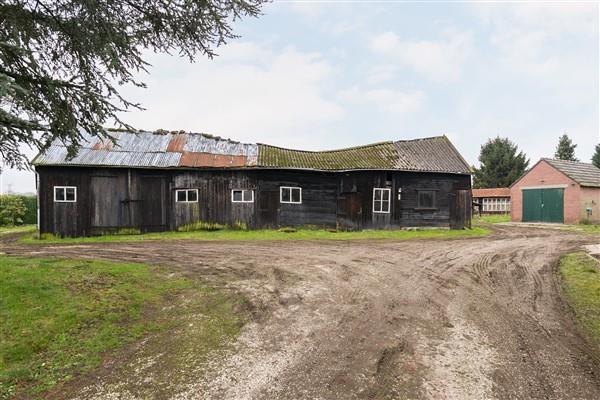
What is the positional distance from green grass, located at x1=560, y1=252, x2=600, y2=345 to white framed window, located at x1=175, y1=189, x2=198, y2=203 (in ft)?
57.3

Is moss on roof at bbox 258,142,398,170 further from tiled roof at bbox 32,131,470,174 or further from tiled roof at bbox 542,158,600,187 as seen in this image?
tiled roof at bbox 542,158,600,187

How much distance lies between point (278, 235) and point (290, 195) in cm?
341

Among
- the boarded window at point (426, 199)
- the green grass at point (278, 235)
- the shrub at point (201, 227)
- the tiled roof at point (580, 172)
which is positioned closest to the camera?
the green grass at point (278, 235)

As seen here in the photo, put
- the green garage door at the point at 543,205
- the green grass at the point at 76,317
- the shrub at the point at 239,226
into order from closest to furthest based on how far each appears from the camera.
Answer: the green grass at the point at 76,317, the shrub at the point at 239,226, the green garage door at the point at 543,205

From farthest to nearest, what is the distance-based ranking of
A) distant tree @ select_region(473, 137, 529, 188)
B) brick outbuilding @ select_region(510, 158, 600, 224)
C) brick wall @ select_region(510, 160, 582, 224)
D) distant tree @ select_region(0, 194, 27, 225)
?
distant tree @ select_region(473, 137, 529, 188) → distant tree @ select_region(0, 194, 27, 225) → brick outbuilding @ select_region(510, 158, 600, 224) → brick wall @ select_region(510, 160, 582, 224)

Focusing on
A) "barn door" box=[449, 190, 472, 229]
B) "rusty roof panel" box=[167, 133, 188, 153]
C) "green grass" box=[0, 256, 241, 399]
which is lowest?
"green grass" box=[0, 256, 241, 399]

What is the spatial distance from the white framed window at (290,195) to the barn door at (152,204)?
269 inches

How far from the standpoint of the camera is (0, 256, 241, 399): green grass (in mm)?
4102

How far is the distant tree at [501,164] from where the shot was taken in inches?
2003

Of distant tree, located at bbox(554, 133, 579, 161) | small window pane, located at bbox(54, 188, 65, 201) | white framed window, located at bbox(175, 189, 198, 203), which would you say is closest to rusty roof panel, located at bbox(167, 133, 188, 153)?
white framed window, located at bbox(175, 189, 198, 203)

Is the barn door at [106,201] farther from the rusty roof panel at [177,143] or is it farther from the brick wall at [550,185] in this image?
the brick wall at [550,185]

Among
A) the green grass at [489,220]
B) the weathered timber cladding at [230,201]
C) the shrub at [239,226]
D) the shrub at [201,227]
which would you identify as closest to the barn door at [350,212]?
the weathered timber cladding at [230,201]

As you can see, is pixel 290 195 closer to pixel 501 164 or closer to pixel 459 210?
pixel 459 210

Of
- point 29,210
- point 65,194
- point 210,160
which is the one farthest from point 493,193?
point 29,210
